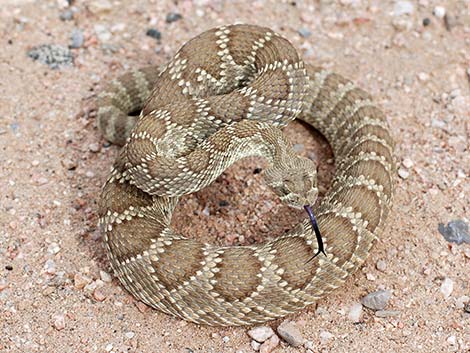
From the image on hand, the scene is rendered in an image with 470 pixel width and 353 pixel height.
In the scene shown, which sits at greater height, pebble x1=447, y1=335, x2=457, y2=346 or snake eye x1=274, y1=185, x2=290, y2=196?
snake eye x1=274, y1=185, x2=290, y2=196

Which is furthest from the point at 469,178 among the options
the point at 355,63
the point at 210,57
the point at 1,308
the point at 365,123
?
the point at 1,308

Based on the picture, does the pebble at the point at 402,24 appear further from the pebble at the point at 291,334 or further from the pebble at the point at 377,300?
the pebble at the point at 291,334

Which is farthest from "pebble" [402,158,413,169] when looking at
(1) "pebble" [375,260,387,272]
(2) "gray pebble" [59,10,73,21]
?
(2) "gray pebble" [59,10,73,21]

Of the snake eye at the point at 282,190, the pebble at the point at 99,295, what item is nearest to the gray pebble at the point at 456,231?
the snake eye at the point at 282,190

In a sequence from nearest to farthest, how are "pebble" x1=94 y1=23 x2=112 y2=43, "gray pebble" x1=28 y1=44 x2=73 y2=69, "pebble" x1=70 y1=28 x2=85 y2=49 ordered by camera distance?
"gray pebble" x1=28 y1=44 x2=73 y2=69 < "pebble" x1=70 y1=28 x2=85 y2=49 < "pebble" x1=94 y1=23 x2=112 y2=43

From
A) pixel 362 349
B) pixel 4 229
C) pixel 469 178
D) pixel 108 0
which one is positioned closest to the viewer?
pixel 362 349

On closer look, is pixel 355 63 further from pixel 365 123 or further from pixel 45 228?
pixel 45 228

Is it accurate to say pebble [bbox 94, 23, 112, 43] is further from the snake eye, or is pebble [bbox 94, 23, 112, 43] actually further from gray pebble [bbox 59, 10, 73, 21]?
the snake eye

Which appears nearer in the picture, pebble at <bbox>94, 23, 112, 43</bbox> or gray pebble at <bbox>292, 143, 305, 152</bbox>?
gray pebble at <bbox>292, 143, 305, 152</bbox>
